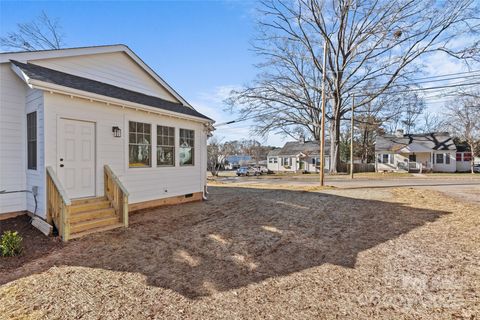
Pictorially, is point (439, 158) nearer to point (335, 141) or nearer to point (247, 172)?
point (335, 141)

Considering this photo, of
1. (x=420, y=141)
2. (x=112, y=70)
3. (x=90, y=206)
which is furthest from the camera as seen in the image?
(x=420, y=141)

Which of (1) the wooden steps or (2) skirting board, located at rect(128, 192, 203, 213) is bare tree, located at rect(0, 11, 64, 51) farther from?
(1) the wooden steps

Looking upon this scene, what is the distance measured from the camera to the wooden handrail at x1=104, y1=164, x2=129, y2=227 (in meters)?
5.96

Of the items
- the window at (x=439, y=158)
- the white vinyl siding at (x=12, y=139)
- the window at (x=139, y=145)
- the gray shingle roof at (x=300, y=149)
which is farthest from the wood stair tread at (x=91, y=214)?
the window at (x=439, y=158)

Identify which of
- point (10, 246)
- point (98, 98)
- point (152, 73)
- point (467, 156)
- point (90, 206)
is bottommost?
point (10, 246)

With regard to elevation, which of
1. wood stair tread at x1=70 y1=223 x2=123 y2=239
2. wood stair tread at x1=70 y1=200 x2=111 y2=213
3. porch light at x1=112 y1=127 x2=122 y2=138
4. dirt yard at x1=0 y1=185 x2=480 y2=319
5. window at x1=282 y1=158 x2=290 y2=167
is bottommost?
dirt yard at x1=0 y1=185 x2=480 y2=319

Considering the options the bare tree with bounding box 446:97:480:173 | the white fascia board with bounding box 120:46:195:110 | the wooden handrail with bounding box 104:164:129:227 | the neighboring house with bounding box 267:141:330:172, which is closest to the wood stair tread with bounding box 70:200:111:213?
the wooden handrail with bounding box 104:164:129:227

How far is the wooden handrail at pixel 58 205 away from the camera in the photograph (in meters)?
4.85

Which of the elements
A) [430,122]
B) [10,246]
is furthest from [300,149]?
[10,246]

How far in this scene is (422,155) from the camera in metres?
30.1

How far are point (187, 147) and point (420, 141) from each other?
3417 centimetres

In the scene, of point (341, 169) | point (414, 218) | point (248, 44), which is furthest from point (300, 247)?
point (341, 169)

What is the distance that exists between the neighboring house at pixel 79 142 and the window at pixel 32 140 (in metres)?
0.02

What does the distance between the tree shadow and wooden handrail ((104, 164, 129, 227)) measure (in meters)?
0.37
